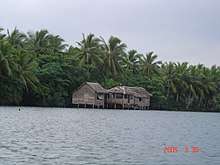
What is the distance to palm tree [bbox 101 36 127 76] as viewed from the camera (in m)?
88.8

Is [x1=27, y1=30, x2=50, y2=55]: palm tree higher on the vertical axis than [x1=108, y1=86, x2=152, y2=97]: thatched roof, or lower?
higher

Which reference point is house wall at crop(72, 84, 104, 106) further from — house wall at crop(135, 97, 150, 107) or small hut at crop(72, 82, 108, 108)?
house wall at crop(135, 97, 150, 107)

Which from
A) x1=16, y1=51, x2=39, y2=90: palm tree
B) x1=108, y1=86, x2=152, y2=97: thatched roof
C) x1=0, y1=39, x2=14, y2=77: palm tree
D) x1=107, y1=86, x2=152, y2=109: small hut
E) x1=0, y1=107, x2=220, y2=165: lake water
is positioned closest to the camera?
x1=0, y1=107, x2=220, y2=165: lake water

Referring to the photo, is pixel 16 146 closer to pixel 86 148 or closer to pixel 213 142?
pixel 86 148

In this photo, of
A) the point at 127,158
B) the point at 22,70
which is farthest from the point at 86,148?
the point at 22,70

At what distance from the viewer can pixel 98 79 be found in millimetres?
90750

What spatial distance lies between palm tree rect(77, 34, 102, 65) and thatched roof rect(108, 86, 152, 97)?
5673mm

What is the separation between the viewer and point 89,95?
83812 mm

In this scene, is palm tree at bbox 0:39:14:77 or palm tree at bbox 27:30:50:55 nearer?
palm tree at bbox 0:39:14:77

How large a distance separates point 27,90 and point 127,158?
51.6 m

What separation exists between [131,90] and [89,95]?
30.6 ft

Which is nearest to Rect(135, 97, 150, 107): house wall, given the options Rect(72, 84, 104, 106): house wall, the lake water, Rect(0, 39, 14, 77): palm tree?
Rect(72, 84, 104, 106): house wall

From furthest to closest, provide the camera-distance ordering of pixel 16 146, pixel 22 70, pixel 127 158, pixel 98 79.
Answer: pixel 98 79 → pixel 22 70 → pixel 16 146 → pixel 127 158
